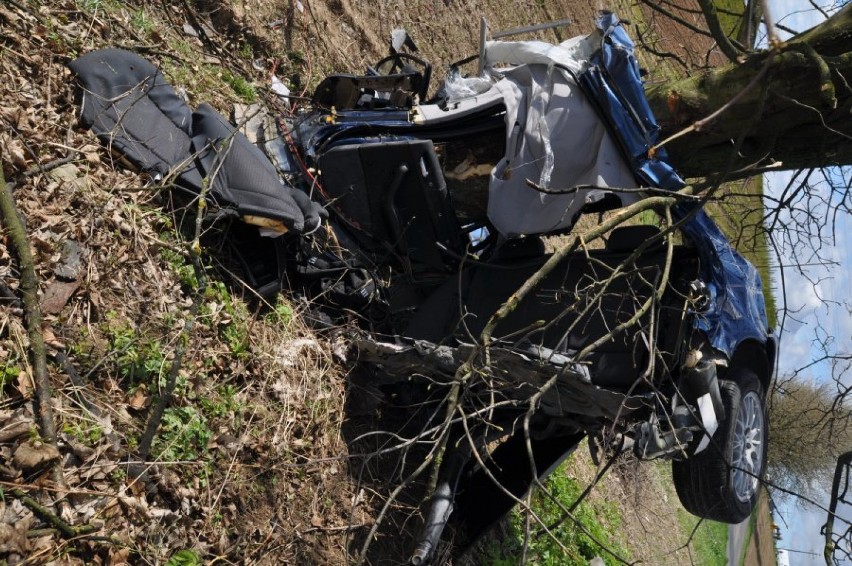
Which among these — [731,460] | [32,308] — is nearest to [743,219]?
[731,460]

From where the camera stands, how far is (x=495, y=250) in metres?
4.89

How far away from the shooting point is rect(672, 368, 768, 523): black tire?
422 centimetres

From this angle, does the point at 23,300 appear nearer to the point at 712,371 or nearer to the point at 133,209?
the point at 133,209

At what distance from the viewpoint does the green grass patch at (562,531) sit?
218 inches

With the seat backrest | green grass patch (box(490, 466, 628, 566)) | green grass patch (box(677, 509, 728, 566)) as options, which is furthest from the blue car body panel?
green grass patch (box(677, 509, 728, 566))

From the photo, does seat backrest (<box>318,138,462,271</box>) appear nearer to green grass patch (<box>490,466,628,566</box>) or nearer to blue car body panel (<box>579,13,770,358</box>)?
blue car body panel (<box>579,13,770,358</box>)

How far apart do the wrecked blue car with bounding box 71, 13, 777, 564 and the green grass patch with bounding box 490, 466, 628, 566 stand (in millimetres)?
770

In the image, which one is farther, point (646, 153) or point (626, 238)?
point (626, 238)

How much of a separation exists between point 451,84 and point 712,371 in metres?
2.41

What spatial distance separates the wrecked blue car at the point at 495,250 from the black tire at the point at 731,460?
0.01 m

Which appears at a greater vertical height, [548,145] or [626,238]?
[626,238]

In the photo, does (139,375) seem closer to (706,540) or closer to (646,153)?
(646,153)

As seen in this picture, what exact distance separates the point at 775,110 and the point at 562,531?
3.81m

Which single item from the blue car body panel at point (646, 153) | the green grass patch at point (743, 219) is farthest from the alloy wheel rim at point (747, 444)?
the green grass patch at point (743, 219)
